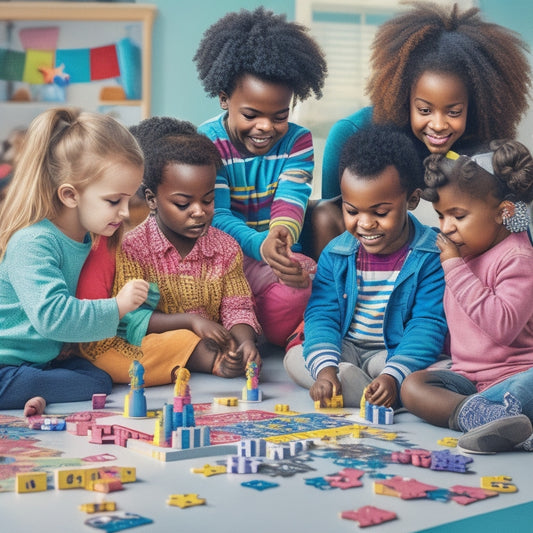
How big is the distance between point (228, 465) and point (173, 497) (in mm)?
154

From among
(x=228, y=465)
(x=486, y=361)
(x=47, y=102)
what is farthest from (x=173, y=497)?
(x=47, y=102)

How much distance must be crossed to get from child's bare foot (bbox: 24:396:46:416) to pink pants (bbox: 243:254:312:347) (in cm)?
75

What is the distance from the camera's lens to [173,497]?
1.19m

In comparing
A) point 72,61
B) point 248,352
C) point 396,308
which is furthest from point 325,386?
point 72,61

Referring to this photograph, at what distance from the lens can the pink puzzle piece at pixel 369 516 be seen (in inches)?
43.8

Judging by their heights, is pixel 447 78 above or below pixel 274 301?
above

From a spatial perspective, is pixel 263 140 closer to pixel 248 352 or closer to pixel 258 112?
pixel 258 112

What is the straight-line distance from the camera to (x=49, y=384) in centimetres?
188

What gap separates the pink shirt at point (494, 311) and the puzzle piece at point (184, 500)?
0.73m

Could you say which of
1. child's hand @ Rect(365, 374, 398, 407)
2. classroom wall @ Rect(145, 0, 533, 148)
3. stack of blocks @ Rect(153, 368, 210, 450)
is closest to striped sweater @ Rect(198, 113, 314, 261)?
child's hand @ Rect(365, 374, 398, 407)

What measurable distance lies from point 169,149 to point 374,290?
0.65 m

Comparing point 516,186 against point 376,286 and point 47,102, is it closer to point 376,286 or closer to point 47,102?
point 376,286

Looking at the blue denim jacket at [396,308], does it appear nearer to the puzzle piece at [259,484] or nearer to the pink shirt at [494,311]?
the pink shirt at [494,311]

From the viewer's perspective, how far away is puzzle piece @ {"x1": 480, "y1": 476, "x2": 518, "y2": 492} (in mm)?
1272
